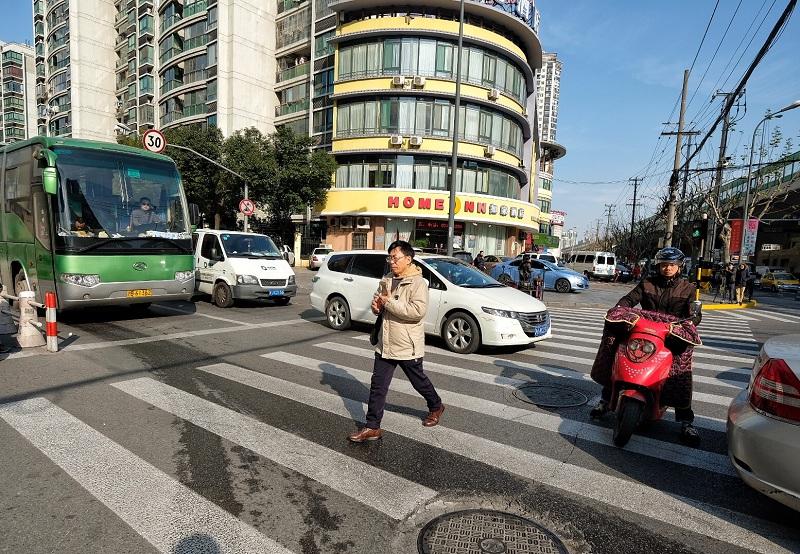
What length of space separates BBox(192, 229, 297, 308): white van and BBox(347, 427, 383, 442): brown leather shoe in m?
8.22

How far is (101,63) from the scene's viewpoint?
187ft

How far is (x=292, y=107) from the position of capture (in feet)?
133

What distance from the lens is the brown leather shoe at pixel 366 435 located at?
13.2 ft

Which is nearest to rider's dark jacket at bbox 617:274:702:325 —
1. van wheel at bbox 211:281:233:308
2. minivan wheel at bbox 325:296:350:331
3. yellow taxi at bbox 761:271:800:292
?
minivan wheel at bbox 325:296:350:331

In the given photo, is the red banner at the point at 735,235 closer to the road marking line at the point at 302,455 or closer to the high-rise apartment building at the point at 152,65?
the road marking line at the point at 302,455

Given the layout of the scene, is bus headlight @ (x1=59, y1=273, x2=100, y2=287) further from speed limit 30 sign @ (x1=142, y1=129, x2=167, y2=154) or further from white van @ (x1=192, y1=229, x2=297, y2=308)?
speed limit 30 sign @ (x1=142, y1=129, x2=167, y2=154)

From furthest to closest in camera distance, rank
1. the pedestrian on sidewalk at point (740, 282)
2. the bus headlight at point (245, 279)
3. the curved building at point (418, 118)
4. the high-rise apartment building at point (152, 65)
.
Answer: the high-rise apartment building at point (152, 65) < the curved building at point (418, 118) < the pedestrian on sidewalk at point (740, 282) < the bus headlight at point (245, 279)

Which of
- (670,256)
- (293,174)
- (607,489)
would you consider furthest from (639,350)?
(293,174)

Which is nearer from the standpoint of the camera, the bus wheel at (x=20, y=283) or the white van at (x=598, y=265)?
the bus wheel at (x=20, y=283)

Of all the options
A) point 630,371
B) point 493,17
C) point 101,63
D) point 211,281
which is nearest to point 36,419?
point 630,371

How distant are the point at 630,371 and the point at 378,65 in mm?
32375

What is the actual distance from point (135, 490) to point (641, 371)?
3.99 meters

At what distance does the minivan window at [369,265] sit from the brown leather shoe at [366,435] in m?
5.14

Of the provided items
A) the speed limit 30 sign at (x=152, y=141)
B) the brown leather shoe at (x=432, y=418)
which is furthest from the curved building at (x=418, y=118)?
the brown leather shoe at (x=432, y=418)
